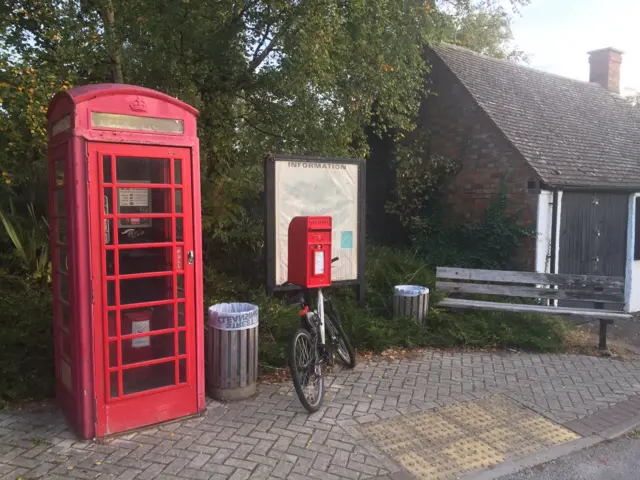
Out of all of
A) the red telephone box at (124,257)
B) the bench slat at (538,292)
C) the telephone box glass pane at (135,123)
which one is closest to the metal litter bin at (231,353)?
the red telephone box at (124,257)

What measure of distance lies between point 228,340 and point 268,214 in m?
1.66

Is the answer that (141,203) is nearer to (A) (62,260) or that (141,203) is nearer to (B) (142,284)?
(B) (142,284)

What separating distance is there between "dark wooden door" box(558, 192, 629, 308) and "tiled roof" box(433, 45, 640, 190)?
1.19ft

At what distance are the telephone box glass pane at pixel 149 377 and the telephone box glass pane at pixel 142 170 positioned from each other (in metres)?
1.52

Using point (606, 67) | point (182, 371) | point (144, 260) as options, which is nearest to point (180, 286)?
point (144, 260)

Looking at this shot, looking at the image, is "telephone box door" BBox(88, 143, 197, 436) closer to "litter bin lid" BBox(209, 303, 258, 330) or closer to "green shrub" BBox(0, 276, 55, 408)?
"litter bin lid" BBox(209, 303, 258, 330)

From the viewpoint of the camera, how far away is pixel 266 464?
141 inches

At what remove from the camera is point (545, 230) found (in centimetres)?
941

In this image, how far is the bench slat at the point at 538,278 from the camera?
7.11m

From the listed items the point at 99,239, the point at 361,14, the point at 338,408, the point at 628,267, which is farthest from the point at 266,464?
the point at 628,267

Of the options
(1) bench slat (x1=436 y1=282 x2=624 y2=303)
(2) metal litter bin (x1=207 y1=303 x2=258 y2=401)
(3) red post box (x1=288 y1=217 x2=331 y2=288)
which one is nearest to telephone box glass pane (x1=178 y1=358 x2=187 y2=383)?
(2) metal litter bin (x1=207 y1=303 x2=258 y2=401)

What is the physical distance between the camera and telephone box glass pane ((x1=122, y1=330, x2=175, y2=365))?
162 inches

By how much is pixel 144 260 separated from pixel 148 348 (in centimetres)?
73

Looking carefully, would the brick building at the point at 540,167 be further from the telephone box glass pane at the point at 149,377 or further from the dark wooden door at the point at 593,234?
the telephone box glass pane at the point at 149,377
